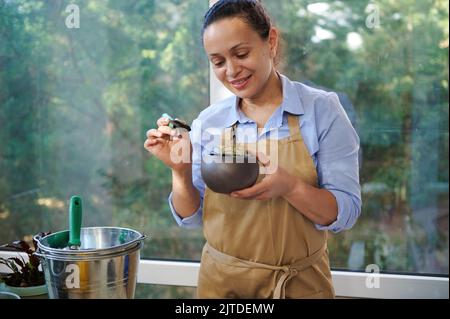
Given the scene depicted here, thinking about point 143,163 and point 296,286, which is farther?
point 143,163

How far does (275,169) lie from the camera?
1.12 m

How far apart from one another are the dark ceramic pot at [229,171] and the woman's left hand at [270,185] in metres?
0.02

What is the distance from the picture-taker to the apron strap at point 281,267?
1164 mm

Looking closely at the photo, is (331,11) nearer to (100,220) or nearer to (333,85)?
(333,85)

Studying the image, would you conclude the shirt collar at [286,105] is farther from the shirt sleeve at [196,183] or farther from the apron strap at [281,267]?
the apron strap at [281,267]

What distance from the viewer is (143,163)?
163 cm

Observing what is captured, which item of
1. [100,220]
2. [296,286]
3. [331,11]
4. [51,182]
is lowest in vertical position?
[296,286]

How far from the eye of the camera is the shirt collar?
1222mm

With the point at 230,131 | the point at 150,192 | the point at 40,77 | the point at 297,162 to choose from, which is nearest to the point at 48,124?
the point at 40,77

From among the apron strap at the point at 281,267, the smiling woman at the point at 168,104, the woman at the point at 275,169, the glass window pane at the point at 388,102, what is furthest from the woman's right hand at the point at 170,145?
the glass window pane at the point at 388,102

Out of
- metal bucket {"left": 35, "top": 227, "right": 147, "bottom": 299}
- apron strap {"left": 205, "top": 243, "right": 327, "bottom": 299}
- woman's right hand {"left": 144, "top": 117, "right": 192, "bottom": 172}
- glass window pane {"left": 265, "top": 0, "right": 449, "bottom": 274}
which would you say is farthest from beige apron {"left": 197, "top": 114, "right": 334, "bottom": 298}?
glass window pane {"left": 265, "top": 0, "right": 449, "bottom": 274}

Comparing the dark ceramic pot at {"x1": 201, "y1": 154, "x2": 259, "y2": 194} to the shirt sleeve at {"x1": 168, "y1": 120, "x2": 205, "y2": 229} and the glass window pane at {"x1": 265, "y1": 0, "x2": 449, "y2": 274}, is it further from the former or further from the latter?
the glass window pane at {"x1": 265, "y1": 0, "x2": 449, "y2": 274}

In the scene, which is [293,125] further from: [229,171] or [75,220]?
[75,220]

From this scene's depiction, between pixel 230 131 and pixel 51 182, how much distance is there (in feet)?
2.27
